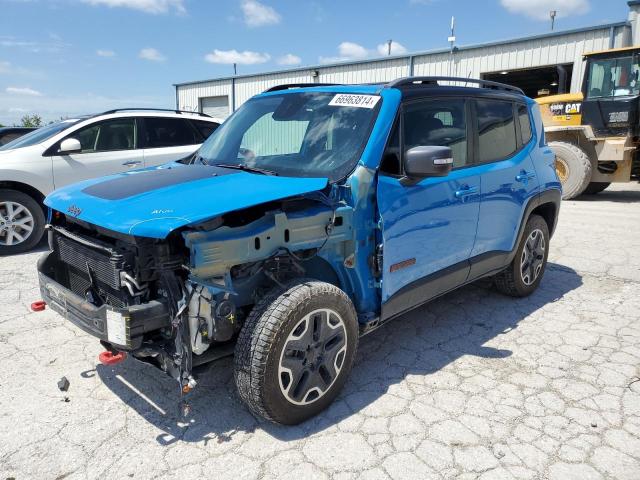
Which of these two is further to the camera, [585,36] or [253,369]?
[585,36]

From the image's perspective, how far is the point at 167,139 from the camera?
7398 mm

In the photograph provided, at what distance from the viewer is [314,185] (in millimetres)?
2889

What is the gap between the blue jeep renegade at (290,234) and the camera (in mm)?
2531

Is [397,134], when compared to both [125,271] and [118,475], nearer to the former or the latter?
[125,271]

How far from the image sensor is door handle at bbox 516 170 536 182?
4379 mm

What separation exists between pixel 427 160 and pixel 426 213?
0.49 m

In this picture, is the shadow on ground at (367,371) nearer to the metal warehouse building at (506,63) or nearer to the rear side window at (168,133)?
the rear side window at (168,133)

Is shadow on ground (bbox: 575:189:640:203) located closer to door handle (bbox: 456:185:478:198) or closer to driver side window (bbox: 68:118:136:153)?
door handle (bbox: 456:185:478:198)

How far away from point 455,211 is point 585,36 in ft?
46.4

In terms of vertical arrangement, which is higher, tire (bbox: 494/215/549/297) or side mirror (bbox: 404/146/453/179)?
side mirror (bbox: 404/146/453/179)

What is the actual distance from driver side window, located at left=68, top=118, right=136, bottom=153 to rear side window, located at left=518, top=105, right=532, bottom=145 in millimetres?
5140

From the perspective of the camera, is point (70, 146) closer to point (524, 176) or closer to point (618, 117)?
point (524, 176)

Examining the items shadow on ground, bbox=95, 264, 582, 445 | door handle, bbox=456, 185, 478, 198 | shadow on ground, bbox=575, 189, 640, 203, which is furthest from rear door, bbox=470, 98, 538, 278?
shadow on ground, bbox=575, 189, 640, 203

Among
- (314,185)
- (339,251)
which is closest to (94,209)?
(314,185)
